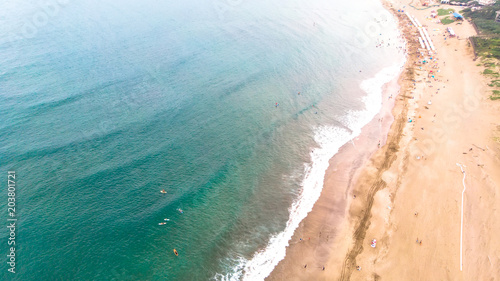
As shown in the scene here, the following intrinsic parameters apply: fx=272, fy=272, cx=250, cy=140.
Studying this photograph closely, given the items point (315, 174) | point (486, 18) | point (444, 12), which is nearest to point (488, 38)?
point (486, 18)

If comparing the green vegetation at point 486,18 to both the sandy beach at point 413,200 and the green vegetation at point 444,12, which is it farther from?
the sandy beach at point 413,200

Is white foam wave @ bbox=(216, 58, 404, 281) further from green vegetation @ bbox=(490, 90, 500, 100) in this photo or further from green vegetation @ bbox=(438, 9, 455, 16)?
green vegetation @ bbox=(438, 9, 455, 16)

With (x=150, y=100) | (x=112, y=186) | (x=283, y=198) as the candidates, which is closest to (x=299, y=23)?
(x=150, y=100)

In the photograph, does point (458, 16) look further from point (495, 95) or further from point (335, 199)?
point (335, 199)

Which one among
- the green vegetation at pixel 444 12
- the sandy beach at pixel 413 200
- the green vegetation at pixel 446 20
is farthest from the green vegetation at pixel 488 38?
the green vegetation at pixel 446 20

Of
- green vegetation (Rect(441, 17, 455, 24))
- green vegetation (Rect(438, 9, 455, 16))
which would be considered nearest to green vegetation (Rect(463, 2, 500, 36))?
green vegetation (Rect(438, 9, 455, 16))

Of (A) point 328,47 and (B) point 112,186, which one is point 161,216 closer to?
(B) point 112,186
